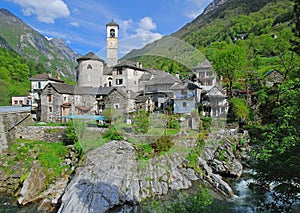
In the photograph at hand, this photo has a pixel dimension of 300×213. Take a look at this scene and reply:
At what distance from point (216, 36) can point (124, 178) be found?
39.3m

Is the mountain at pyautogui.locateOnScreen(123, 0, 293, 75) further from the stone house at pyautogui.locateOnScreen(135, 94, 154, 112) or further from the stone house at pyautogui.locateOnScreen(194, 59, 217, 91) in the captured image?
the stone house at pyautogui.locateOnScreen(135, 94, 154, 112)

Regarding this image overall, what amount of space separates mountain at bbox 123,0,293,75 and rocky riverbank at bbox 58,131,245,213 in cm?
469

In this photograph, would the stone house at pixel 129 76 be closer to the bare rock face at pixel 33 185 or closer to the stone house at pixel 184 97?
the stone house at pixel 184 97

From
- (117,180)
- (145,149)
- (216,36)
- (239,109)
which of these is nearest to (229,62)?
(239,109)

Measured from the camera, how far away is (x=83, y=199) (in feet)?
25.7

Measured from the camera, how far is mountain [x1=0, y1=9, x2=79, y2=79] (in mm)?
100694

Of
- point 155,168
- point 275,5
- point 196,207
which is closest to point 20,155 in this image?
point 155,168

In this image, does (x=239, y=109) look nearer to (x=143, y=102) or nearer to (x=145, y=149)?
(x=145, y=149)

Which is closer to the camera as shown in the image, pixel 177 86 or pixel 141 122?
pixel 177 86

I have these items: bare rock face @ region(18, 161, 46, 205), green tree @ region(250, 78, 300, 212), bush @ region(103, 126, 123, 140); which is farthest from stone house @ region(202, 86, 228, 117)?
bare rock face @ region(18, 161, 46, 205)

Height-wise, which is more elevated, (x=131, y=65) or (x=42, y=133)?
(x=131, y=65)

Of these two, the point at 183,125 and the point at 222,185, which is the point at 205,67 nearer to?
the point at 183,125

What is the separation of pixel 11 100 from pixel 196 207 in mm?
31769

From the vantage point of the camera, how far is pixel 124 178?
8836 millimetres
